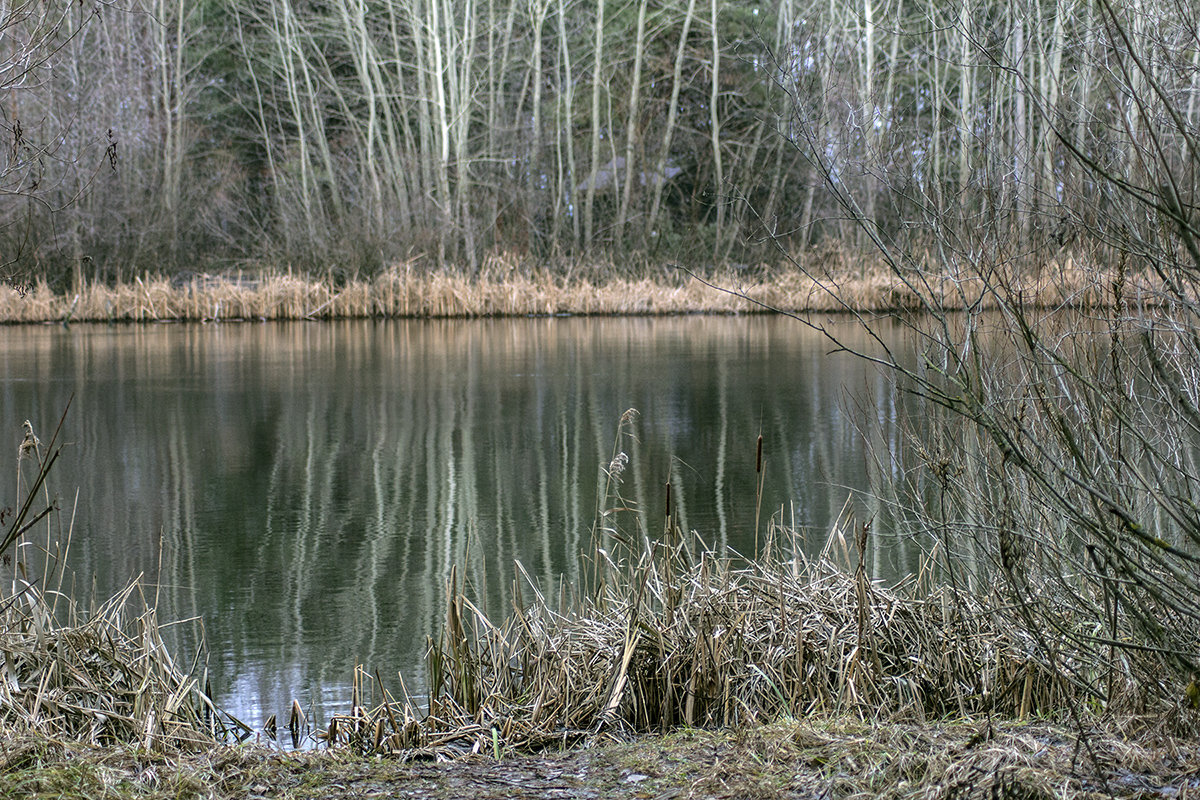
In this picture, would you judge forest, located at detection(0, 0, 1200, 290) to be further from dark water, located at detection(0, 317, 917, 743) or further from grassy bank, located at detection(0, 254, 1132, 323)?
dark water, located at detection(0, 317, 917, 743)

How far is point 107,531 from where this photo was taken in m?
6.46

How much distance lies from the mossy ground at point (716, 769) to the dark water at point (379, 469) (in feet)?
3.17

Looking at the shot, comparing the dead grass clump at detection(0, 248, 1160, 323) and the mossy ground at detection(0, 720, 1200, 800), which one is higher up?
the dead grass clump at detection(0, 248, 1160, 323)

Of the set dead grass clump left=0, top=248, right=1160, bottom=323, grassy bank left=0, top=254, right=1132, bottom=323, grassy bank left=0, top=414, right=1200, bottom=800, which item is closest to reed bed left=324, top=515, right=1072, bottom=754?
grassy bank left=0, top=414, right=1200, bottom=800

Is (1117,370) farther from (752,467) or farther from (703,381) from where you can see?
(703,381)

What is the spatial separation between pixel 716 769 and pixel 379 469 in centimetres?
596

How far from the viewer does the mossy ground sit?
2.48m

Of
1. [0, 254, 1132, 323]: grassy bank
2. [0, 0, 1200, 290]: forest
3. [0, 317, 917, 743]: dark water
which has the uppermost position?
[0, 0, 1200, 290]: forest

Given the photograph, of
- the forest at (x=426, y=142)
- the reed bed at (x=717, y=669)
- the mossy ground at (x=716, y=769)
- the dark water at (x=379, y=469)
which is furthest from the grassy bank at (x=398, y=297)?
the mossy ground at (x=716, y=769)

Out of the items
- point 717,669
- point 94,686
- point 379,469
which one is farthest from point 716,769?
point 379,469

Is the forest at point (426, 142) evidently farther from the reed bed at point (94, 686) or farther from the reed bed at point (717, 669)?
the reed bed at point (94, 686)

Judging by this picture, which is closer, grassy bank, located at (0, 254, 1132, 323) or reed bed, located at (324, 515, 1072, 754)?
reed bed, located at (324, 515, 1072, 754)

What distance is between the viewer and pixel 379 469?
27.6 ft

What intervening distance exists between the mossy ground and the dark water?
0.97 metres
